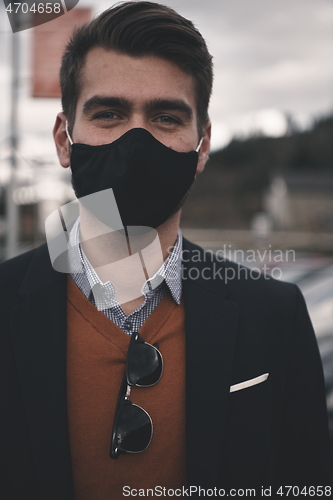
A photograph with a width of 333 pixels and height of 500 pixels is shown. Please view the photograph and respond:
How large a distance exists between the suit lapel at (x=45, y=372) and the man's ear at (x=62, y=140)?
0.46 m

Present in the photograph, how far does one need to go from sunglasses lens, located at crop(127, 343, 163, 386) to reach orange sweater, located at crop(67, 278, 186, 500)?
0.05m

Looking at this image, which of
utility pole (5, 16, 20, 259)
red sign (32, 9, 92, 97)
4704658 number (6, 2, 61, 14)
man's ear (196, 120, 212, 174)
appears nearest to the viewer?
man's ear (196, 120, 212, 174)

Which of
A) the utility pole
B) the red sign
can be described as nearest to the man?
the red sign

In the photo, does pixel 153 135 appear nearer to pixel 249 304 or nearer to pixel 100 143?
pixel 100 143

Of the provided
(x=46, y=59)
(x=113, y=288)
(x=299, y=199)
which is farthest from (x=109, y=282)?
(x=299, y=199)

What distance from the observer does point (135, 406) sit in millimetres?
1476

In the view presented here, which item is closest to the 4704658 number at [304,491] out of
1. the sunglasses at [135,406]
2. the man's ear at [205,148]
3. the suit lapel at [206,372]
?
the suit lapel at [206,372]

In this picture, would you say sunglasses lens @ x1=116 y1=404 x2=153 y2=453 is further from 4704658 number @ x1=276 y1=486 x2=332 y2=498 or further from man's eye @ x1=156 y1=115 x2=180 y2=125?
man's eye @ x1=156 y1=115 x2=180 y2=125

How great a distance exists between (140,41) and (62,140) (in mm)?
485

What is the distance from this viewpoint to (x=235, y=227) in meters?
54.5

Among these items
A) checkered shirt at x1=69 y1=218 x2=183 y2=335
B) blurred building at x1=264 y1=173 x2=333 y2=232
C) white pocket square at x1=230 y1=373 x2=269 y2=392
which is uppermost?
checkered shirt at x1=69 y1=218 x2=183 y2=335

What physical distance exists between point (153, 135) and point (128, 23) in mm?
421

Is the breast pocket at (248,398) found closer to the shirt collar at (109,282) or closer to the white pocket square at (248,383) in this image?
the white pocket square at (248,383)

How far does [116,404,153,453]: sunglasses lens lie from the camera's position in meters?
Answer: 1.44
